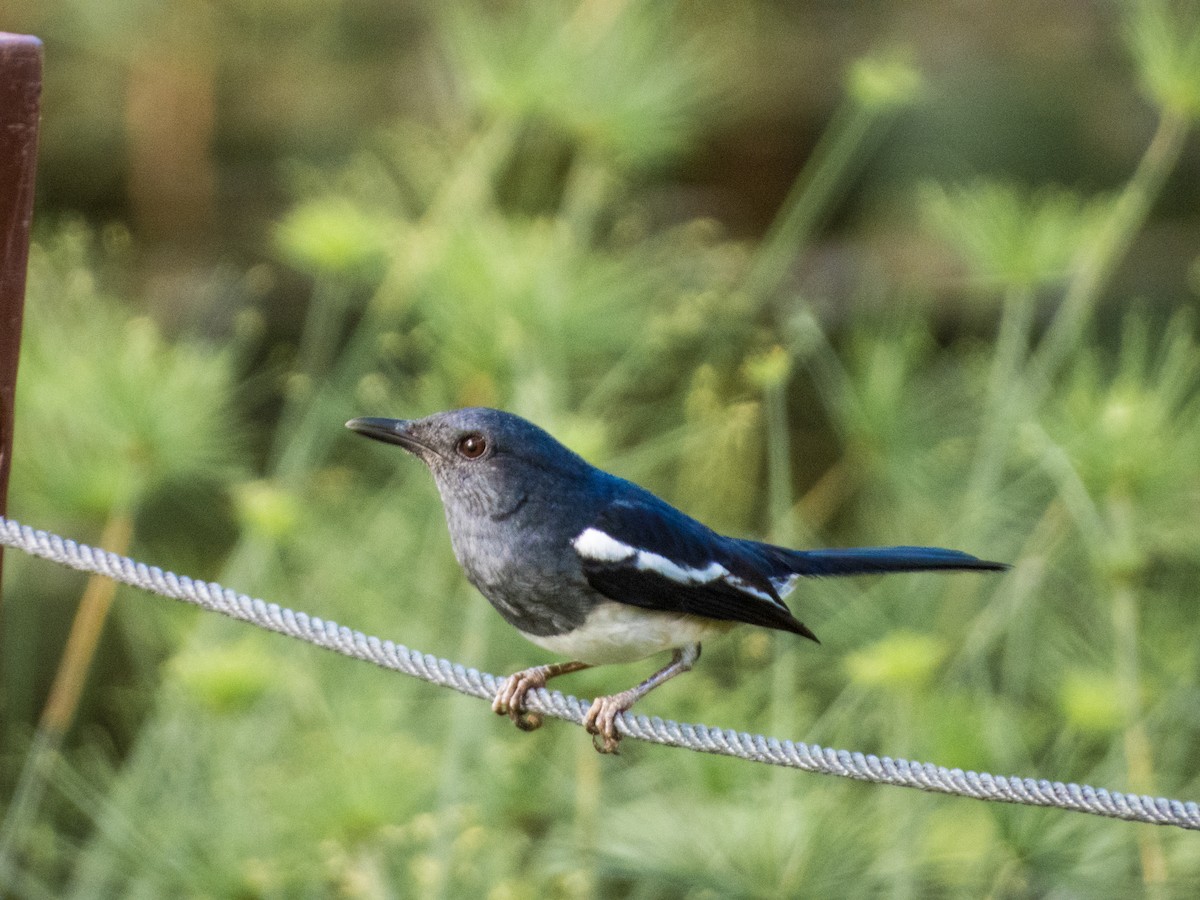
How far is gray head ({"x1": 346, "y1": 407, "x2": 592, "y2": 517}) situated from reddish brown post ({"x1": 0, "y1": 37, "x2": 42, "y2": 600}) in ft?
1.56

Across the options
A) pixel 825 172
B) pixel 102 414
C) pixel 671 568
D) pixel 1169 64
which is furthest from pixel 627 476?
pixel 825 172

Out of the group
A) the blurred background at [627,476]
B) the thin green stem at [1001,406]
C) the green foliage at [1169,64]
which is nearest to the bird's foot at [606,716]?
the blurred background at [627,476]

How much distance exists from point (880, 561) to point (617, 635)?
1.48 ft

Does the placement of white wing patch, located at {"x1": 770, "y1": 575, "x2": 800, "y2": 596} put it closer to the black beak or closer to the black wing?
the black wing

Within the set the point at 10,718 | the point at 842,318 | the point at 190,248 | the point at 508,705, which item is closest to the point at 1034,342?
the point at 842,318

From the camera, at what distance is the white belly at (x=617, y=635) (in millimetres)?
2305

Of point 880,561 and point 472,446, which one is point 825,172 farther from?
point 472,446

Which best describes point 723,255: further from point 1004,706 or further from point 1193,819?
point 1193,819

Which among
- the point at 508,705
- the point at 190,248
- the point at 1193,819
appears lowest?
the point at 190,248

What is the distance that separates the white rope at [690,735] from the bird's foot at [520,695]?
236 millimetres

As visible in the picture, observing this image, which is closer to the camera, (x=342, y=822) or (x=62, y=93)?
(x=342, y=822)

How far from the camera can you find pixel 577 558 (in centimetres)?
230

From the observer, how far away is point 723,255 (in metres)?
5.84

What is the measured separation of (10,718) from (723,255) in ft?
9.16
